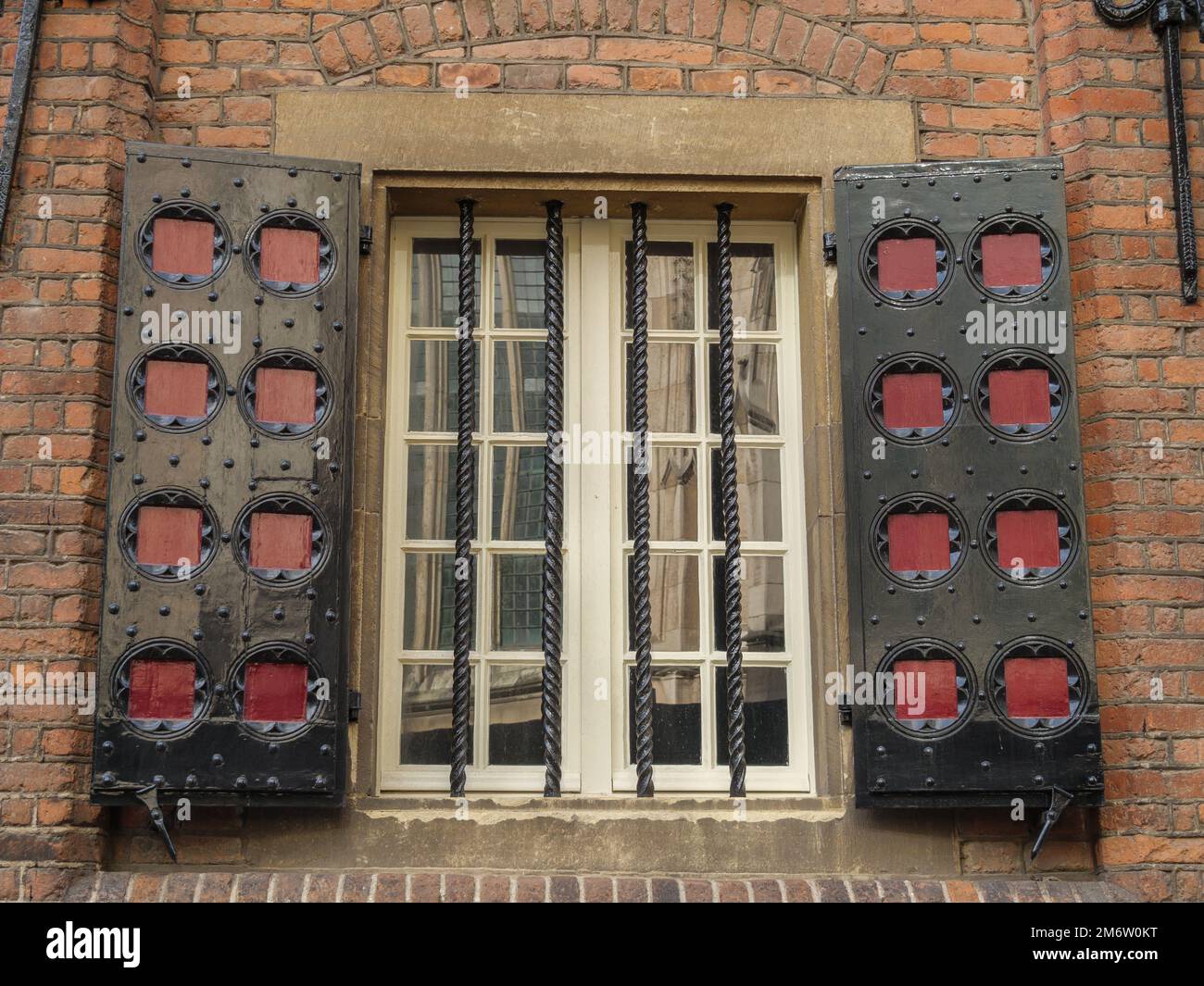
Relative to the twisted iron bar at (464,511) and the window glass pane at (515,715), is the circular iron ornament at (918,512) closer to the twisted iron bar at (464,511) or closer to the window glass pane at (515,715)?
the window glass pane at (515,715)

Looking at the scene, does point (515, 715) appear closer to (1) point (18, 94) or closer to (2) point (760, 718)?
(2) point (760, 718)

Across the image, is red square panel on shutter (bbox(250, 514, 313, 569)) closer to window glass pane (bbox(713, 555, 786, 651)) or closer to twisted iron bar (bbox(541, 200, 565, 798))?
twisted iron bar (bbox(541, 200, 565, 798))

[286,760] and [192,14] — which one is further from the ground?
[192,14]

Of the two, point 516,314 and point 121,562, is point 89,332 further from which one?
point 516,314

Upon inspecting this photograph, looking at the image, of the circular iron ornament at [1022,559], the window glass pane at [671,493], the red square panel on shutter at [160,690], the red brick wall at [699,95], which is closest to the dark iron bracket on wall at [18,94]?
the red brick wall at [699,95]

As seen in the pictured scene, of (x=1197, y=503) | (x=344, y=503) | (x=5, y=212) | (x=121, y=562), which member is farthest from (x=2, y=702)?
(x=1197, y=503)

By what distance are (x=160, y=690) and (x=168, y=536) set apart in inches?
17.1

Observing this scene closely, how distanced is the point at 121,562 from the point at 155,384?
1.73 feet

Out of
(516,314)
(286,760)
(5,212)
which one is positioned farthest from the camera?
(516,314)

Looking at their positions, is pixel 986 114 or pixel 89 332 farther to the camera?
pixel 986 114

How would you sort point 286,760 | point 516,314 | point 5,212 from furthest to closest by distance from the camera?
point 516,314
point 5,212
point 286,760

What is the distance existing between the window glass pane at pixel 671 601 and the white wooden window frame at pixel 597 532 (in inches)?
1.1

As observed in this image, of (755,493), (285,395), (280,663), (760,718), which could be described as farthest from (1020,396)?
(280,663)

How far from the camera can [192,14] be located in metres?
4.63
